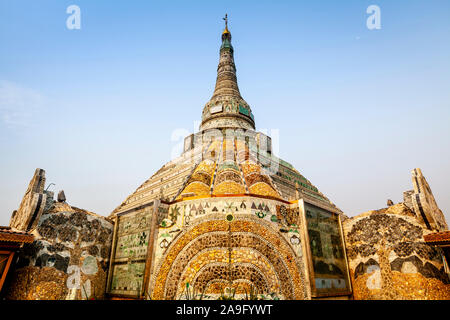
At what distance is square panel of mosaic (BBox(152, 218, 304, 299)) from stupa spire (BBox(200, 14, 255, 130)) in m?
10.8

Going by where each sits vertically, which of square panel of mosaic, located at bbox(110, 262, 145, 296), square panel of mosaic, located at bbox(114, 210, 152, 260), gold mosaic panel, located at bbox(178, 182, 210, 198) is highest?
gold mosaic panel, located at bbox(178, 182, 210, 198)

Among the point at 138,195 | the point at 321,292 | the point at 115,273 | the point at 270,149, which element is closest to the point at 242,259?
the point at 321,292

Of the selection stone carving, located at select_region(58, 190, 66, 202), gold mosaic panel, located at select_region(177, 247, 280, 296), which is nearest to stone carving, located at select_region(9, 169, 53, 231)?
stone carving, located at select_region(58, 190, 66, 202)

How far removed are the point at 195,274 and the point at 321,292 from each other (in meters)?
4.91

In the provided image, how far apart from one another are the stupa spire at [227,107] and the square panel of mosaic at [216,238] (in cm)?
1081

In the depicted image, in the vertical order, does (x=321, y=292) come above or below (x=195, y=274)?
below

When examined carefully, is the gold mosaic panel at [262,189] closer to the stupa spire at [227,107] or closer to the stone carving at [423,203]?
the stone carving at [423,203]

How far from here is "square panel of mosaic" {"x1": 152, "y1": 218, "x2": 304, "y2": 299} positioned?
962cm

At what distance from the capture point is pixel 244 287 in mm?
8984

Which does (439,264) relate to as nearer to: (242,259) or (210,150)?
(242,259)

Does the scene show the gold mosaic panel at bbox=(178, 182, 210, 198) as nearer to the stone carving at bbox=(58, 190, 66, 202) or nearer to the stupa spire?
the stone carving at bbox=(58, 190, 66, 202)

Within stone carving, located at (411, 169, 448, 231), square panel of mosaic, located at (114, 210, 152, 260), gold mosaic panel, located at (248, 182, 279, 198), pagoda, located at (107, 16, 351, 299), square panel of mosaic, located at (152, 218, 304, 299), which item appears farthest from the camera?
gold mosaic panel, located at (248, 182, 279, 198)

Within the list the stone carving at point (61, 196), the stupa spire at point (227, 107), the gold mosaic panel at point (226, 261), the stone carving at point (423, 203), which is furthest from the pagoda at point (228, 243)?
the stupa spire at point (227, 107)

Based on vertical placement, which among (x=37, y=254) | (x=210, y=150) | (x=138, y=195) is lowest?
(x=37, y=254)
